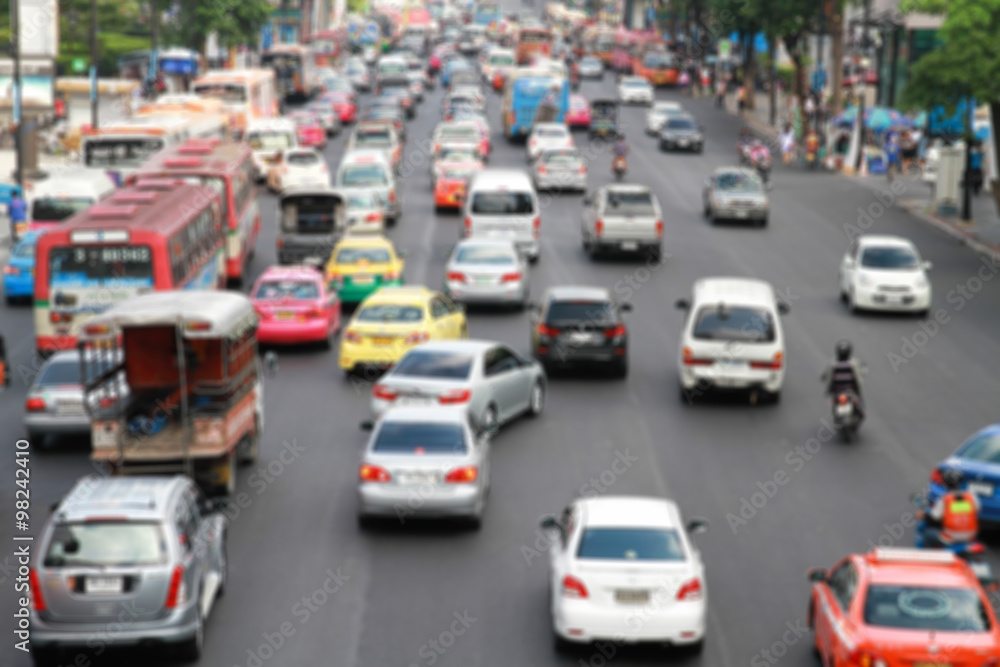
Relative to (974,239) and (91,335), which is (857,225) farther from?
(91,335)

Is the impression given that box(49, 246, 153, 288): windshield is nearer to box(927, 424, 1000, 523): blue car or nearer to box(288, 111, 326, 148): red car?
box(927, 424, 1000, 523): blue car

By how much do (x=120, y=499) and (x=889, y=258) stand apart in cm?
2281

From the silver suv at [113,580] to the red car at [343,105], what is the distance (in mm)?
62294

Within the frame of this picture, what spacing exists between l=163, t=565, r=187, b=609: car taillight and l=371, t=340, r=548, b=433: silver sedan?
7.53 meters

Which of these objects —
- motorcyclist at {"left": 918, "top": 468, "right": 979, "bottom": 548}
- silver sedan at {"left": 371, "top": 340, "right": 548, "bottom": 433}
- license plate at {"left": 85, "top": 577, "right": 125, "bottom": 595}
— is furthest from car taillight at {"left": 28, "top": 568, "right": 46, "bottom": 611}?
motorcyclist at {"left": 918, "top": 468, "right": 979, "bottom": 548}

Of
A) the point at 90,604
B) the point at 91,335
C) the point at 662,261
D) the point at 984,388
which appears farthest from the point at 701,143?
the point at 90,604


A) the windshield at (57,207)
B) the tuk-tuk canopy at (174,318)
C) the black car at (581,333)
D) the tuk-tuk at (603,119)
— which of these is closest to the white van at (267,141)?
the windshield at (57,207)

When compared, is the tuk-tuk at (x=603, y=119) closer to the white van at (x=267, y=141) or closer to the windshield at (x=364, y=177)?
the white van at (x=267, y=141)

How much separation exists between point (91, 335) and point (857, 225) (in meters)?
31.2

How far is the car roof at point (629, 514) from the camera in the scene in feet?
50.2

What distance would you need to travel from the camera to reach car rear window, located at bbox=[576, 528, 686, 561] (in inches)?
590

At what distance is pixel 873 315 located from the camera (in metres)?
34.0

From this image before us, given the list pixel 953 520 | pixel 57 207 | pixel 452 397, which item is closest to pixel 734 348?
pixel 452 397

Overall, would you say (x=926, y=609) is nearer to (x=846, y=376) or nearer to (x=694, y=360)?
(x=846, y=376)
